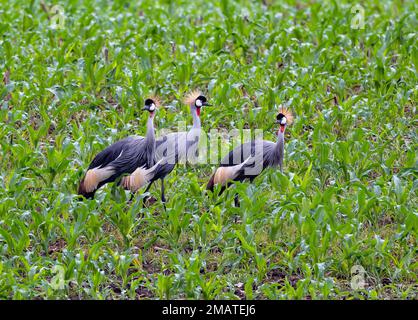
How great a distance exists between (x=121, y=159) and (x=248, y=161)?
131 centimetres

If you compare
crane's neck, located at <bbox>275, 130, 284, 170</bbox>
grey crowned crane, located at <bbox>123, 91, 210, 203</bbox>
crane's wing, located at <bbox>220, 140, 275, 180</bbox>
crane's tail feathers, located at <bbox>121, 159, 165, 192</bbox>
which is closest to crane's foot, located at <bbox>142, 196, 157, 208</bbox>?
grey crowned crane, located at <bbox>123, 91, 210, 203</bbox>

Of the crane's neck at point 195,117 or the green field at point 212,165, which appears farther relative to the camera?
the crane's neck at point 195,117

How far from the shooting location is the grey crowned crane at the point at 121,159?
10.9 meters

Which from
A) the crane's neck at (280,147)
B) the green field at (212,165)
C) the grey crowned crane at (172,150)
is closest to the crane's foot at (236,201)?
the green field at (212,165)

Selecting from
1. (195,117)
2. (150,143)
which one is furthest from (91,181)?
(195,117)

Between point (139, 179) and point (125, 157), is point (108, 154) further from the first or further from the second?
point (139, 179)

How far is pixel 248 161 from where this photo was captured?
1100cm

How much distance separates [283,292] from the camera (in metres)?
9.52

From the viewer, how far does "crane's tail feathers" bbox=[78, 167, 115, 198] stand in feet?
35.7

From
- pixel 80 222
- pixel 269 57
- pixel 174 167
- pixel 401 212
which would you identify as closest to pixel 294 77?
pixel 269 57

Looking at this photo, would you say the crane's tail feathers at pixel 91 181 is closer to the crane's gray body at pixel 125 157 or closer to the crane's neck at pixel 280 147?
the crane's gray body at pixel 125 157

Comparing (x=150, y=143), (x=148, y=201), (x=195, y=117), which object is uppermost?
(x=195, y=117)

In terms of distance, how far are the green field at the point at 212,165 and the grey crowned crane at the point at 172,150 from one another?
0.26 metres
